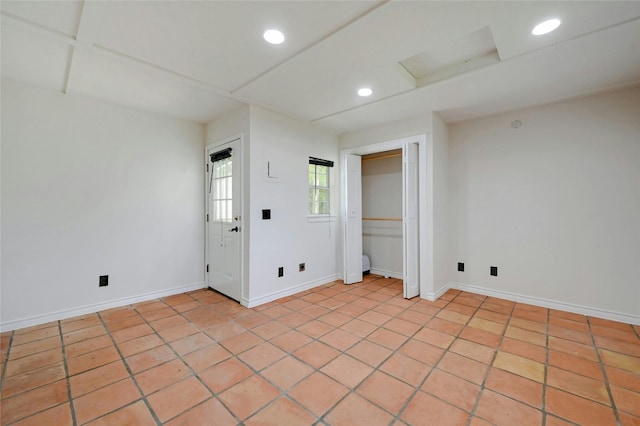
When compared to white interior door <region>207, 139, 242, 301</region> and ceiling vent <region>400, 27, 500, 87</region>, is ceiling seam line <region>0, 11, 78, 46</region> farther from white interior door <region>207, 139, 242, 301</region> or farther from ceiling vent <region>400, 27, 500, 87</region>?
ceiling vent <region>400, 27, 500, 87</region>

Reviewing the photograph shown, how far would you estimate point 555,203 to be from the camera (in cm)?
302

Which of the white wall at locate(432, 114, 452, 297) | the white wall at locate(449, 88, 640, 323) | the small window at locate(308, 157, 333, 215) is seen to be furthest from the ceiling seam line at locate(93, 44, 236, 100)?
the white wall at locate(449, 88, 640, 323)

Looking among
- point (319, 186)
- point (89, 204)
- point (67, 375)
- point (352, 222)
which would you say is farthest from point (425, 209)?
point (89, 204)

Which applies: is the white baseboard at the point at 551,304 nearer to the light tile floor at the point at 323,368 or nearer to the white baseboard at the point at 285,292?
the light tile floor at the point at 323,368

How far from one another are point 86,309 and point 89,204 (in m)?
1.14

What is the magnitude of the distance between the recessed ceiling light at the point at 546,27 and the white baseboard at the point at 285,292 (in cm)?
339

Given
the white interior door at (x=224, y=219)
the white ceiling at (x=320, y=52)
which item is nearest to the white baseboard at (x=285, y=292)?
the white interior door at (x=224, y=219)

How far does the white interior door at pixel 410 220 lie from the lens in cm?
335

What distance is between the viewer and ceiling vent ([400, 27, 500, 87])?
83.1 inches

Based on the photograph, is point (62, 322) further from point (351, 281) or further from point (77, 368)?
point (351, 281)

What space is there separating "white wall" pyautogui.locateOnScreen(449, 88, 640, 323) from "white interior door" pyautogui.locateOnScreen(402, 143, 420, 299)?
71 cm

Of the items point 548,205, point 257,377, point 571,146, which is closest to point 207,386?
point 257,377

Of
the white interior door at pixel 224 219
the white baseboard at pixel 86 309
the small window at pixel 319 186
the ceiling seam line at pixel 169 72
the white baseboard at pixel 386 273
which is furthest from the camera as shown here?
the white baseboard at pixel 386 273

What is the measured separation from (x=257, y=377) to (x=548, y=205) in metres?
3.52
